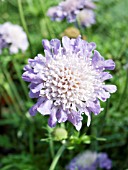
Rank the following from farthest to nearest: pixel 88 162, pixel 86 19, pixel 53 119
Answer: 1. pixel 86 19
2. pixel 88 162
3. pixel 53 119

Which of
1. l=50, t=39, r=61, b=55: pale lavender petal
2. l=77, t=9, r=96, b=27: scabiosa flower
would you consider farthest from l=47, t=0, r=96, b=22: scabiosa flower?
l=50, t=39, r=61, b=55: pale lavender petal

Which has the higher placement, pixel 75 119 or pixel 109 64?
pixel 109 64

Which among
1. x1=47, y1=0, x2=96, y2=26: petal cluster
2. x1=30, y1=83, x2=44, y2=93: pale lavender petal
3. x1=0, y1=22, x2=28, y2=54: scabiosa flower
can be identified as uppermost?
x1=47, y1=0, x2=96, y2=26: petal cluster

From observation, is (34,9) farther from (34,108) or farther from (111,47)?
(34,108)

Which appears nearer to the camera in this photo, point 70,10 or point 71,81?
point 71,81

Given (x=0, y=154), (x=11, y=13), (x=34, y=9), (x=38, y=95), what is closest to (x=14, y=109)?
(x=0, y=154)

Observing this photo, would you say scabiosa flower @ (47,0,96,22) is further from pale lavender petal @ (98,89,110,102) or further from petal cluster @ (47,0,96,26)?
pale lavender petal @ (98,89,110,102)

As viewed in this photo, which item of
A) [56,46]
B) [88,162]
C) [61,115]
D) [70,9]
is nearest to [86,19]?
[70,9]

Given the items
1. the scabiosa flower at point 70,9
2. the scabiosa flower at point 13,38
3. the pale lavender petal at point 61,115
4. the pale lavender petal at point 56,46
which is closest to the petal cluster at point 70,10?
the scabiosa flower at point 70,9

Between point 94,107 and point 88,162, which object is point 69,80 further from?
point 88,162
